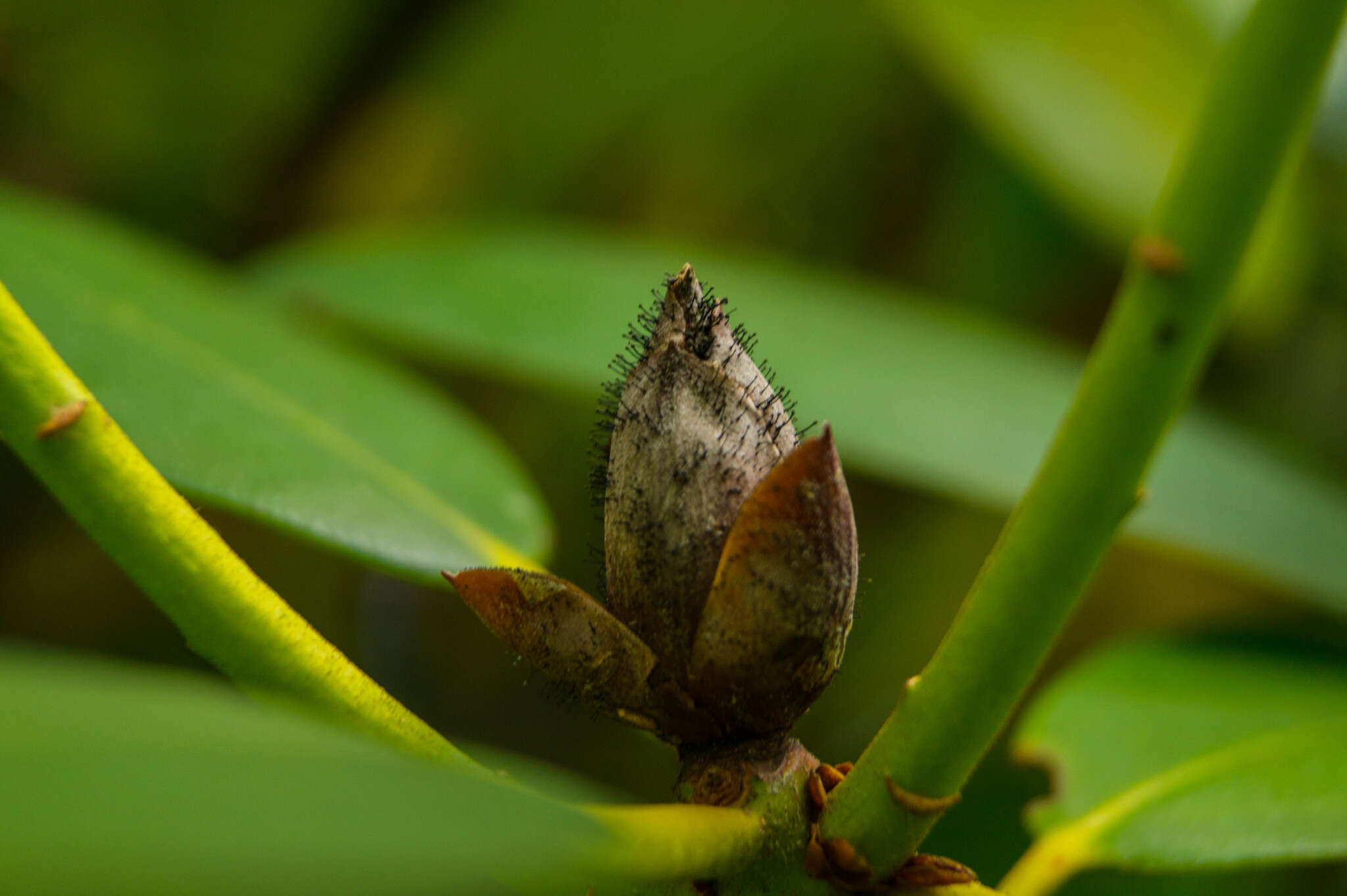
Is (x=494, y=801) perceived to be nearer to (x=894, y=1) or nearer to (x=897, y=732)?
(x=897, y=732)

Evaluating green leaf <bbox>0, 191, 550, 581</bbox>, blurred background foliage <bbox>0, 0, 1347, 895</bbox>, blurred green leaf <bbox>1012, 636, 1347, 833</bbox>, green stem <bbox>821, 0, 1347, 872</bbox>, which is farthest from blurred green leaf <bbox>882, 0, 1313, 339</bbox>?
green stem <bbox>821, 0, 1347, 872</bbox>

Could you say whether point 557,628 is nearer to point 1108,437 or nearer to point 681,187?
point 1108,437

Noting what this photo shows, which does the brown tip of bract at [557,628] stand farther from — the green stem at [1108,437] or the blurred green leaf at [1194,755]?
the blurred green leaf at [1194,755]

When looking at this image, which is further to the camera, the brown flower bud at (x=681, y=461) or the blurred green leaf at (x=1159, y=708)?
the blurred green leaf at (x=1159, y=708)

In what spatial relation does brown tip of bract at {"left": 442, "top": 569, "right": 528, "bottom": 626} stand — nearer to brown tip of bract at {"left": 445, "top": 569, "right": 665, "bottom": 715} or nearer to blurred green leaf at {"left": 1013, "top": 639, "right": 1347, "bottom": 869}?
brown tip of bract at {"left": 445, "top": 569, "right": 665, "bottom": 715}

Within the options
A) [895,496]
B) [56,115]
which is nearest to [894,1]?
[895,496]

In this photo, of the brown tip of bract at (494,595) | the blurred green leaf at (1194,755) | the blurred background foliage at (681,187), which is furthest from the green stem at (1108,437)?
the blurred background foliage at (681,187)

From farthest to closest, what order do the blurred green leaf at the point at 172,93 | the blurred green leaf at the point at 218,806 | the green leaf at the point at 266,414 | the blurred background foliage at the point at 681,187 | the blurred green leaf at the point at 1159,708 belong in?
the blurred green leaf at the point at 172,93, the blurred background foliage at the point at 681,187, the blurred green leaf at the point at 1159,708, the green leaf at the point at 266,414, the blurred green leaf at the point at 218,806
